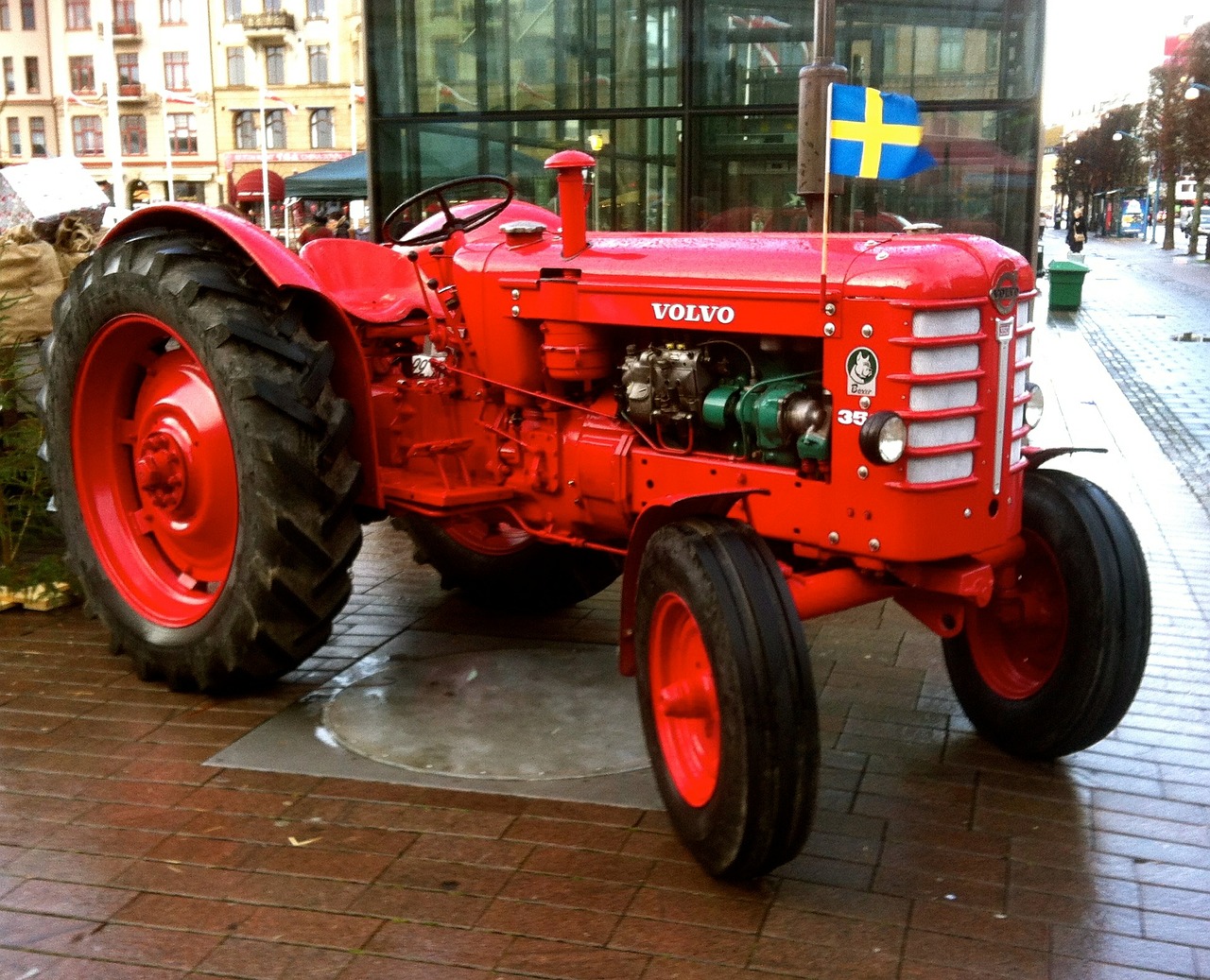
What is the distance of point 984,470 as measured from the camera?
341 cm

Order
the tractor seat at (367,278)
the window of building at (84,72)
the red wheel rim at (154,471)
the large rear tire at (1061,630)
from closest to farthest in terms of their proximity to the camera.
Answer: the large rear tire at (1061,630)
the red wheel rim at (154,471)
the tractor seat at (367,278)
the window of building at (84,72)

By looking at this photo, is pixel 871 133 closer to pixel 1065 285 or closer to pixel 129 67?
pixel 1065 285

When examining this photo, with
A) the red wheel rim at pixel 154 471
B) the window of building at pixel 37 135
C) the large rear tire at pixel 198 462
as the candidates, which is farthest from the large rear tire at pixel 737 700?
the window of building at pixel 37 135

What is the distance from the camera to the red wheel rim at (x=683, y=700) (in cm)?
328

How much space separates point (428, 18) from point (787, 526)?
20.3 feet

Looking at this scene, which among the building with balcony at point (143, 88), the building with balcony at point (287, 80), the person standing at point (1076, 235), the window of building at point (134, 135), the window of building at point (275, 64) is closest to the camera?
the person standing at point (1076, 235)

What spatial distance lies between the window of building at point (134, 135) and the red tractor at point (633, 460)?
59.0 meters

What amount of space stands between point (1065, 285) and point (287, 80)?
4206 centimetres

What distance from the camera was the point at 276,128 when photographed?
55.5m

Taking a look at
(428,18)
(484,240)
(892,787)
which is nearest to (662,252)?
(484,240)

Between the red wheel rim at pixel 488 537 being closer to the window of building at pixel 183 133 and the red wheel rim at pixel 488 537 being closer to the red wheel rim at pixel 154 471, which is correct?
the red wheel rim at pixel 154 471

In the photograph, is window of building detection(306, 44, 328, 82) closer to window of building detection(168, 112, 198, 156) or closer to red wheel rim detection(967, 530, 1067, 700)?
window of building detection(168, 112, 198, 156)

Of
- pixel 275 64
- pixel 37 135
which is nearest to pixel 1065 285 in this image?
pixel 275 64

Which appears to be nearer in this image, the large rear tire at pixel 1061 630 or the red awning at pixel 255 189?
the large rear tire at pixel 1061 630
